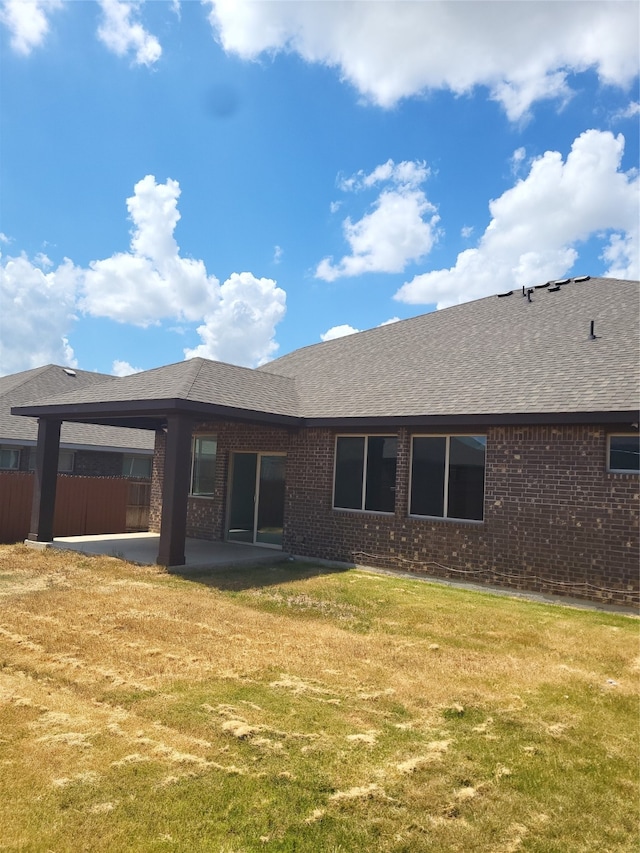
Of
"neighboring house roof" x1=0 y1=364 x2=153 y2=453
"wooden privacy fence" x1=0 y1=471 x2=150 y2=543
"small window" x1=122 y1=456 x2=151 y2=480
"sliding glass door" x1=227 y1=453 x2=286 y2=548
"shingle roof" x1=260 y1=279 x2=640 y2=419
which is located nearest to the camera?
"shingle roof" x1=260 y1=279 x2=640 y2=419

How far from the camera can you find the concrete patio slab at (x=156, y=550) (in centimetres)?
1247

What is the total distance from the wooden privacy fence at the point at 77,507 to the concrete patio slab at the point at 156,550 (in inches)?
24.9

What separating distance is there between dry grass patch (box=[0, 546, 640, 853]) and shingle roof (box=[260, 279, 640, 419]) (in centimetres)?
392

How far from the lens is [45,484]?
14.2 metres

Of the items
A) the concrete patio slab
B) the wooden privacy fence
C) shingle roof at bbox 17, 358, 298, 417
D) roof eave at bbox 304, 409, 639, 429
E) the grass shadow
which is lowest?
the grass shadow

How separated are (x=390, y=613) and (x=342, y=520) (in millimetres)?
4385

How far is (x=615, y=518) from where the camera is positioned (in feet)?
31.4

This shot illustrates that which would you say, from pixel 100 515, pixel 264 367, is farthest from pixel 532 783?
pixel 264 367

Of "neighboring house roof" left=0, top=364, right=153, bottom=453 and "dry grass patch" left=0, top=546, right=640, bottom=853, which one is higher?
"neighboring house roof" left=0, top=364, right=153, bottom=453

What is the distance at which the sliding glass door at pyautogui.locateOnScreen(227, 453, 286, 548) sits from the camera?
574 inches

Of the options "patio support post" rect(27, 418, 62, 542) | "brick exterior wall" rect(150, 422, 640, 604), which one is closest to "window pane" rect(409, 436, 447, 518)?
"brick exterior wall" rect(150, 422, 640, 604)

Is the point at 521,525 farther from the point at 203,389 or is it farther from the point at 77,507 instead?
the point at 77,507

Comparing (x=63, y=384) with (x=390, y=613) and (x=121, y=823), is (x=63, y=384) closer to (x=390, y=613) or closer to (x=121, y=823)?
(x=390, y=613)

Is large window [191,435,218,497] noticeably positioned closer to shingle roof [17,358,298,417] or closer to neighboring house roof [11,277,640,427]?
neighboring house roof [11,277,640,427]
